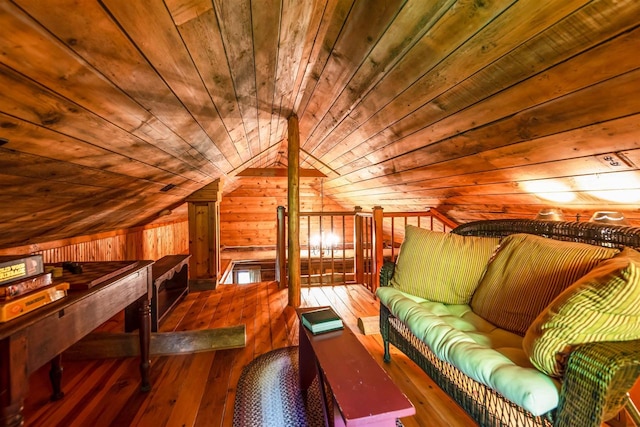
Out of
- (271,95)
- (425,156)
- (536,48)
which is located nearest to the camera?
(536,48)

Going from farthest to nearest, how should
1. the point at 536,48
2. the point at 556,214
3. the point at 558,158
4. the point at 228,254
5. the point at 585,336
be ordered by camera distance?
the point at 228,254
the point at 556,214
the point at 558,158
the point at 536,48
the point at 585,336

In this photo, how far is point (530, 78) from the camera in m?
1.25

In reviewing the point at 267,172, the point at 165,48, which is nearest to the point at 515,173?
the point at 165,48

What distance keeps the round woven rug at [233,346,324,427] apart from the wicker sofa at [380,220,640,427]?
0.55 m

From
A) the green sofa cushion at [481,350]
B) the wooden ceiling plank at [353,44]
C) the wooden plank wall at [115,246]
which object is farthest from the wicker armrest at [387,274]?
the wooden plank wall at [115,246]

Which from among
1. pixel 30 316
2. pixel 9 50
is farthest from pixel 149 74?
pixel 30 316

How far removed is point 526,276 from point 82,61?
74.2 inches

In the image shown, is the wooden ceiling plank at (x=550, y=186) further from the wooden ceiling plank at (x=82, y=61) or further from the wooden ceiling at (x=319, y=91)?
the wooden ceiling plank at (x=82, y=61)

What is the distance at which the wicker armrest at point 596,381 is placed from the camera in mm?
699

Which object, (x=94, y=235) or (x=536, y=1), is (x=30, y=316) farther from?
(x=94, y=235)

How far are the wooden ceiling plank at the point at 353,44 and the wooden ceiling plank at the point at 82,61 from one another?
1.01m

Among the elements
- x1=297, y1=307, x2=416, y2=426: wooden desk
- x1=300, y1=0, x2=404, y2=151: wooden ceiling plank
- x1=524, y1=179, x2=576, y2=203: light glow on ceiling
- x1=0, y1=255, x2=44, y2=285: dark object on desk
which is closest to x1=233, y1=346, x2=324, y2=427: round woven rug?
x1=297, y1=307, x2=416, y2=426: wooden desk

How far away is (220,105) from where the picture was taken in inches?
67.1

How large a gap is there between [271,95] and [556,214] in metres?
2.14
